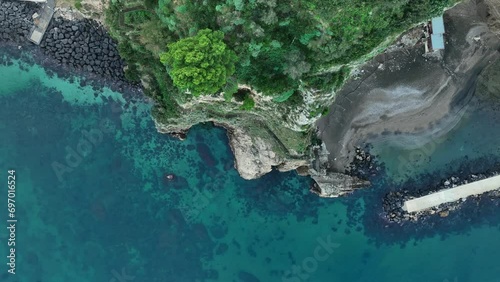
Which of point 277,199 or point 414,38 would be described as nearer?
point 414,38

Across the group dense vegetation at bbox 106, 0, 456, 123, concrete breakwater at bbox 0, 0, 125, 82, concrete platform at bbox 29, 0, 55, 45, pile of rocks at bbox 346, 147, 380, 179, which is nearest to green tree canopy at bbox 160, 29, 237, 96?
dense vegetation at bbox 106, 0, 456, 123

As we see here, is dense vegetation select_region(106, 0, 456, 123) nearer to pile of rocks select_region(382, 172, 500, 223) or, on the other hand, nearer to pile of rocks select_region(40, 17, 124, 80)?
pile of rocks select_region(40, 17, 124, 80)

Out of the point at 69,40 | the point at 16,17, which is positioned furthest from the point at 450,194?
the point at 16,17

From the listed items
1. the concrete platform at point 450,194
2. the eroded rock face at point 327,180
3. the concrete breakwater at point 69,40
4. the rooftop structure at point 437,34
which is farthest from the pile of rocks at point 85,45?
the concrete platform at point 450,194

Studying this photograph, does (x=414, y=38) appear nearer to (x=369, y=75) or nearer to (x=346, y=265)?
(x=369, y=75)

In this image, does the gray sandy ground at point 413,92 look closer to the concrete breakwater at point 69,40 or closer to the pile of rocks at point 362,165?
the pile of rocks at point 362,165

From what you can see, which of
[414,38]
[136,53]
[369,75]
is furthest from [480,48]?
[136,53]

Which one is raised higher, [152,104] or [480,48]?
[480,48]
